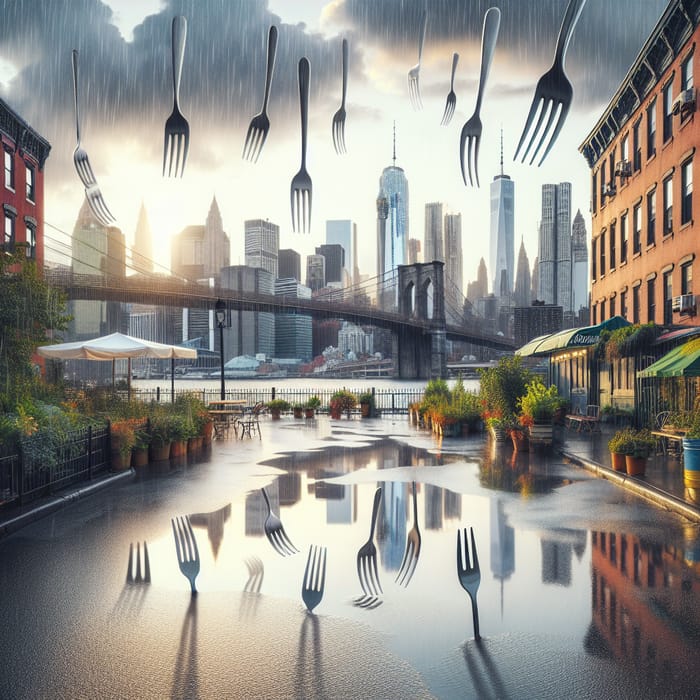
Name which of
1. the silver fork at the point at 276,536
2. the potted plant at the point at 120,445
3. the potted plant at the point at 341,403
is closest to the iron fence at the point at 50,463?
the potted plant at the point at 120,445

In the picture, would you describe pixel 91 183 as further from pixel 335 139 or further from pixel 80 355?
pixel 80 355

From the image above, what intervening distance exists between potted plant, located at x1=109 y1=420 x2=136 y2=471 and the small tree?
1946 mm

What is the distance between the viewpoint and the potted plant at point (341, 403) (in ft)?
110

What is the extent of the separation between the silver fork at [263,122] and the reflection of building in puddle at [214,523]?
5.73m

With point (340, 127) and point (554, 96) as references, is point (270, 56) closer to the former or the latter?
point (340, 127)

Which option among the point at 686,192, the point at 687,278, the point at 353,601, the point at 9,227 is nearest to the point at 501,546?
the point at 353,601

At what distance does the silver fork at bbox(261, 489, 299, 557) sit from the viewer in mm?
7414

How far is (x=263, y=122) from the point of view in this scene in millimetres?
4031

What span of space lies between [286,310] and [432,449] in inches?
1546

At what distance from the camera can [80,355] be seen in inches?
826

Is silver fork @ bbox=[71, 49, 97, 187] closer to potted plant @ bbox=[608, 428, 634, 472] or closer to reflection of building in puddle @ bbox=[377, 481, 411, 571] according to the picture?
reflection of building in puddle @ bbox=[377, 481, 411, 571]

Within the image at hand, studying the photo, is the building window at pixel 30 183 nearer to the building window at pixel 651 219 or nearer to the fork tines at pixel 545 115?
the building window at pixel 651 219

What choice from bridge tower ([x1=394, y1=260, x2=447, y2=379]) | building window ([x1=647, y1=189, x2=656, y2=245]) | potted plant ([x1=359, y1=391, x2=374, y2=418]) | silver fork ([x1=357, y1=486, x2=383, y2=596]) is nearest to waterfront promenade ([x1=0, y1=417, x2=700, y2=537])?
silver fork ([x1=357, y1=486, x2=383, y2=596])

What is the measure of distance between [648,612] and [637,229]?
88.9 ft
